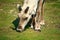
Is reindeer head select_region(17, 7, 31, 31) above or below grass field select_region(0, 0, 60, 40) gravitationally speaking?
above

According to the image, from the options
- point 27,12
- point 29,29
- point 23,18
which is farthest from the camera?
point 29,29

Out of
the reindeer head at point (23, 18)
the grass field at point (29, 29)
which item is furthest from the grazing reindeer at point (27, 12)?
the grass field at point (29, 29)

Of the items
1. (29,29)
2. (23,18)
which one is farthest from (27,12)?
(29,29)

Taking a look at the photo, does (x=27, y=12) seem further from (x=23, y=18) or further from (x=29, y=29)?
(x=29, y=29)

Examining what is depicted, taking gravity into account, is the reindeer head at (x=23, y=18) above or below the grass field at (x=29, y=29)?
above

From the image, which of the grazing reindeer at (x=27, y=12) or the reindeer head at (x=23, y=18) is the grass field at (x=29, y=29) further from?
the grazing reindeer at (x=27, y=12)

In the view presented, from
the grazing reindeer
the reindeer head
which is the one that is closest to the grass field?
the reindeer head

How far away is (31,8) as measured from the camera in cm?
1361

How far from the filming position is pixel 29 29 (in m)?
14.3

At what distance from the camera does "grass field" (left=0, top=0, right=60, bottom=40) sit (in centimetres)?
1341

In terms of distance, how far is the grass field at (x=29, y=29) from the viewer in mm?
13414

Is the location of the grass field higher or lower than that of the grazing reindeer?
lower

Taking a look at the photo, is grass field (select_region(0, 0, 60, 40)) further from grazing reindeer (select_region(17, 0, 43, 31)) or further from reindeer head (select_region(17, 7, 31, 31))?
grazing reindeer (select_region(17, 0, 43, 31))

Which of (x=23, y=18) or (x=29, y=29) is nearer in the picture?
(x=23, y=18)
